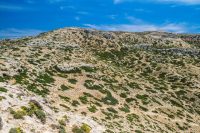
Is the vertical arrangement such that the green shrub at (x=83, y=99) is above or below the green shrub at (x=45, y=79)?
below

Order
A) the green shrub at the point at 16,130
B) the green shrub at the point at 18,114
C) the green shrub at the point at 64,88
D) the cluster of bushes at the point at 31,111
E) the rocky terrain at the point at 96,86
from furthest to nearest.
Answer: the green shrub at the point at 64,88, the rocky terrain at the point at 96,86, the cluster of bushes at the point at 31,111, the green shrub at the point at 18,114, the green shrub at the point at 16,130

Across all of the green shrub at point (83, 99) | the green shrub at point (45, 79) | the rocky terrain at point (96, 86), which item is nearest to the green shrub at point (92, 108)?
the rocky terrain at point (96, 86)

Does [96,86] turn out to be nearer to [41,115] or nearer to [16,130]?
[41,115]

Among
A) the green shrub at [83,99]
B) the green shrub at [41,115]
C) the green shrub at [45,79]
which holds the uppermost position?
the green shrub at [45,79]

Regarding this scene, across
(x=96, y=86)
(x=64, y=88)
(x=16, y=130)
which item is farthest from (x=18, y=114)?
(x=96, y=86)

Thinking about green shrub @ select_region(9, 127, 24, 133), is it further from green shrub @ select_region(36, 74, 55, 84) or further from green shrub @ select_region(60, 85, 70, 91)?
green shrub @ select_region(60, 85, 70, 91)

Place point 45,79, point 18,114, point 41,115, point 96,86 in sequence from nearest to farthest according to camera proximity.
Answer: point 18,114
point 41,115
point 45,79
point 96,86

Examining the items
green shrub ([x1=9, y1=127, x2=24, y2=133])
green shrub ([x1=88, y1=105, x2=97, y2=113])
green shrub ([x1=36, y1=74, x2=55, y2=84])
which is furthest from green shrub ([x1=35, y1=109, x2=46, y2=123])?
green shrub ([x1=36, y1=74, x2=55, y2=84])

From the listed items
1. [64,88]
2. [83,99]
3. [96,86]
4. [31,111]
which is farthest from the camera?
[96,86]

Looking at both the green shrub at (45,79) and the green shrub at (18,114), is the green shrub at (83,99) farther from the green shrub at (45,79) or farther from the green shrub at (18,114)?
the green shrub at (18,114)

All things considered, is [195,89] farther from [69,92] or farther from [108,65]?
[69,92]
